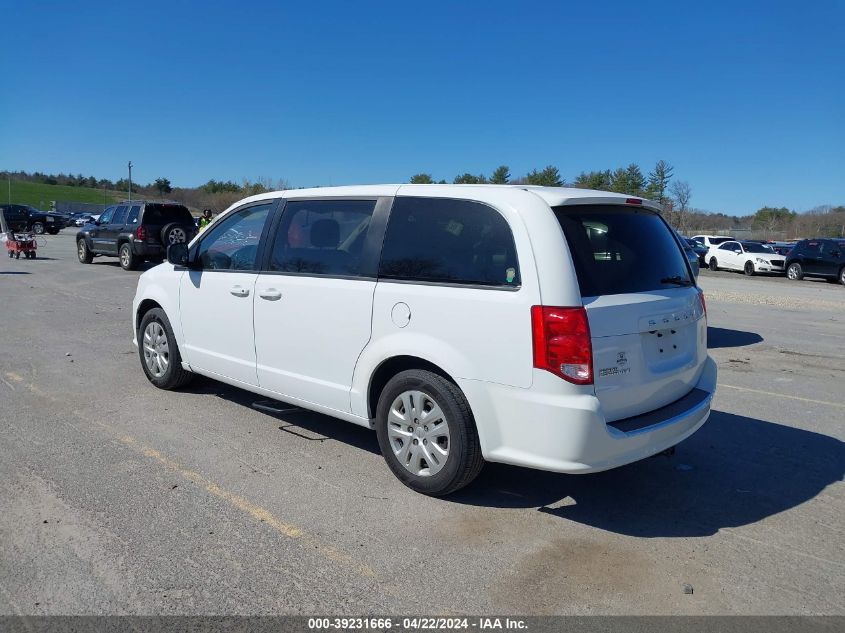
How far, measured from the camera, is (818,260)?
26328mm

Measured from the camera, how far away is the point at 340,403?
4.64 metres

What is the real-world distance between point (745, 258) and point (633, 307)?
2966 centimetres

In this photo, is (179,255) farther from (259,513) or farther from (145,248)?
(145,248)

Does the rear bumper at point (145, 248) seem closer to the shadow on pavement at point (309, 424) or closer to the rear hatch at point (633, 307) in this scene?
the shadow on pavement at point (309, 424)

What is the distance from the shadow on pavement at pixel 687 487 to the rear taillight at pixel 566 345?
1.01m

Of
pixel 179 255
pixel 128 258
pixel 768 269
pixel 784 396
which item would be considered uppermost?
pixel 768 269

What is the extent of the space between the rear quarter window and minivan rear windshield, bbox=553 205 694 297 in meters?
0.37

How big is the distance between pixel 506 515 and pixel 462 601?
966 mm

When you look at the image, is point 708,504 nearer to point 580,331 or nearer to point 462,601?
point 580,331

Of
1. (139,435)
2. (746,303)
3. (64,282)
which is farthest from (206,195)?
(139,435)

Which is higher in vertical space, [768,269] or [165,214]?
[165,214]

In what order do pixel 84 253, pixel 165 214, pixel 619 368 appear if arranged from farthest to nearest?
pixel 84 253
pixel 165 214
pixel 619 368

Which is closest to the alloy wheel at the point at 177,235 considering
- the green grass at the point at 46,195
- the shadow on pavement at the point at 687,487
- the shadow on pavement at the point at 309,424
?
the shadow on pavement at the point at 309,424

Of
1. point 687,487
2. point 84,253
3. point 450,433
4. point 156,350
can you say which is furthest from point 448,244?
point 84,253
